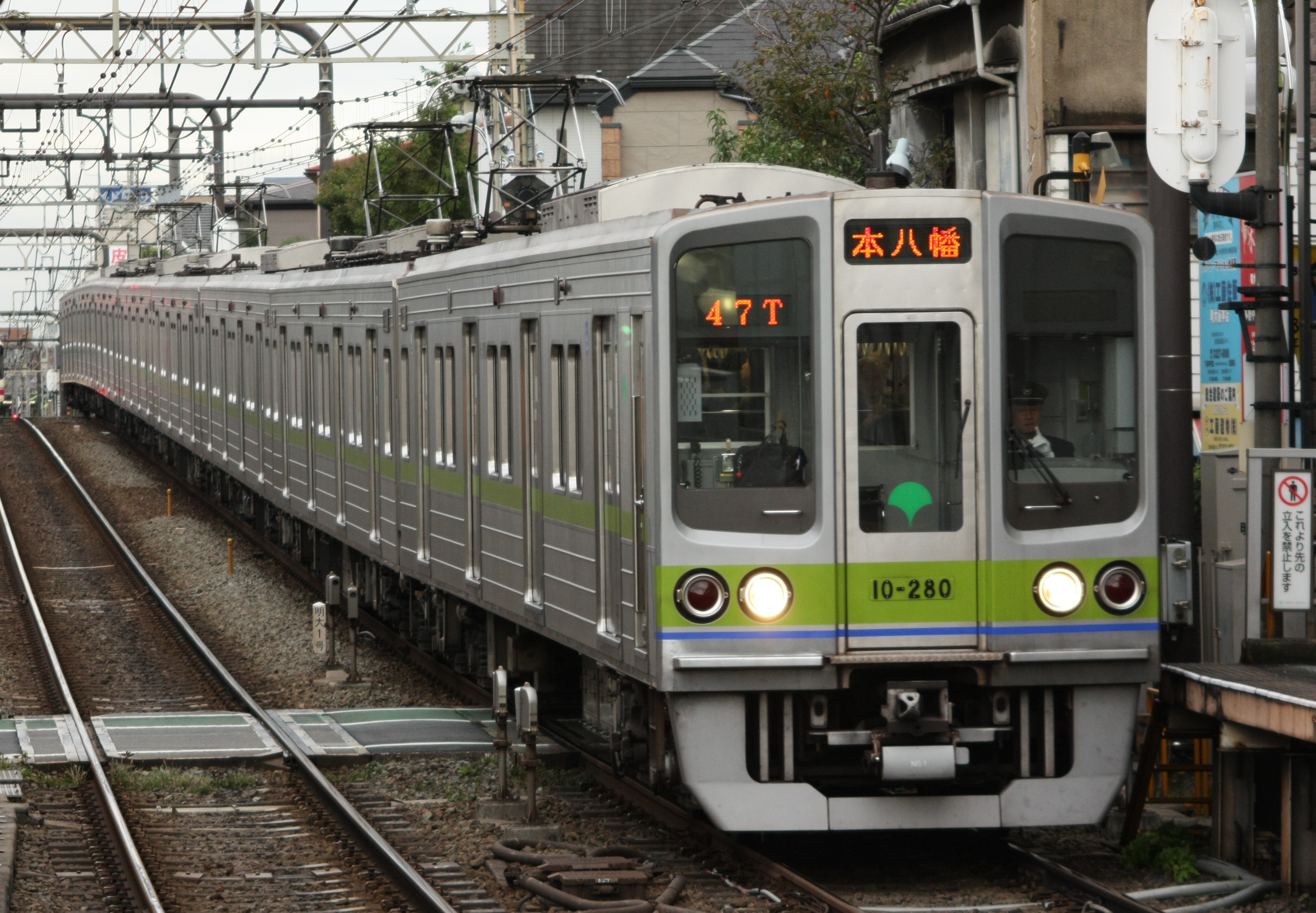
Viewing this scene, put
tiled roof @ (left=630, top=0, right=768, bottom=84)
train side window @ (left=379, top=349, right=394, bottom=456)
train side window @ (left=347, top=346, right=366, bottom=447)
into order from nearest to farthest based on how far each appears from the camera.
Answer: train side window @ (left=379, top=349, right=394, bottom=456) < train side window @ (left=347, top=346, right=366, bottom=447) < tiled roof @ (left=630, top=0, right=768, bottom=84)

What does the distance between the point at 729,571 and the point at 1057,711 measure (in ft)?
4.56

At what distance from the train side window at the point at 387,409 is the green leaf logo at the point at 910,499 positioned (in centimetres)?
632

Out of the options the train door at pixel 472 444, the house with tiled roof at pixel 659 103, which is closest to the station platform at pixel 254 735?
the train door at pixel 472 444

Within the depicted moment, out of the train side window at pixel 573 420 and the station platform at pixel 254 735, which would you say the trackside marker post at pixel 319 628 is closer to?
the station platform at pixel 254 735

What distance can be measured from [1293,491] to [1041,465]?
3.47ft

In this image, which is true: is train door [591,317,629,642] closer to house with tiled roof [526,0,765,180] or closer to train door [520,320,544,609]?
train door [520,320,544,609]

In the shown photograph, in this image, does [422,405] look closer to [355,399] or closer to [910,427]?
[355,399]

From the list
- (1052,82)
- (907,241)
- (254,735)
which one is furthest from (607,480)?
(1052,82)

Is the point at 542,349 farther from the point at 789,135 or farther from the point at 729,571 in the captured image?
the point at 789,135

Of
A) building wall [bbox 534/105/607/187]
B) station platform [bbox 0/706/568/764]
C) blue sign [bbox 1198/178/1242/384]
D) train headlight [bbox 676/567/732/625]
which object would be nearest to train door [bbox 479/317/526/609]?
station platform [bbox 0/706/568/764]

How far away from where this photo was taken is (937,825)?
279 inches

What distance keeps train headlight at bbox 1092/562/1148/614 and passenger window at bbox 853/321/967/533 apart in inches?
23.7

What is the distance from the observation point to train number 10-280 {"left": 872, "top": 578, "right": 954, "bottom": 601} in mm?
7070

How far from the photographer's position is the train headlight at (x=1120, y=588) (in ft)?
23.6
